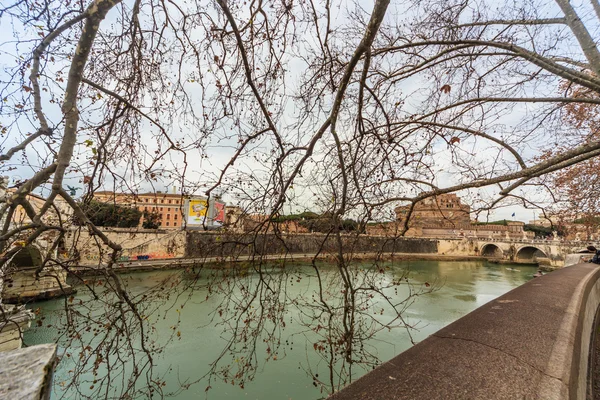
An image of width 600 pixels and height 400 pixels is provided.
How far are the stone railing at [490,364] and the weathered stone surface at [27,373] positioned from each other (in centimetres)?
96

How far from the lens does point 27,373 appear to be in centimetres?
66

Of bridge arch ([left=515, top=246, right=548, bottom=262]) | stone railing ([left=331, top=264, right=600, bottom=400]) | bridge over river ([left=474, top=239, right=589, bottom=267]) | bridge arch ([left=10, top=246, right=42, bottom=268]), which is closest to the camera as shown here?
stone railing ([left=331, top=264, right=600, bottom=400])

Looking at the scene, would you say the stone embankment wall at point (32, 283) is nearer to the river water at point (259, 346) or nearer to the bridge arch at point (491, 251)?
the river water at point (259, 346)

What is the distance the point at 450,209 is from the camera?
2.76 meters

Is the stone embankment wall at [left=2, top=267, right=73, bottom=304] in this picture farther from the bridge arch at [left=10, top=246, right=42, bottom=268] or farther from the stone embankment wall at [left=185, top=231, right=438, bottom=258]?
the stone embankment wall at [left=185, top=231, right=438, bottom=258]

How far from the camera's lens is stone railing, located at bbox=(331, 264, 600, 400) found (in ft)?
3.76

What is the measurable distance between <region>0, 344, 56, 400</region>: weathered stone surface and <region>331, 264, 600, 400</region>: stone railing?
96 centimetres

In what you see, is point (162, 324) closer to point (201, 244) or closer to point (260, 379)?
point (260, 379)

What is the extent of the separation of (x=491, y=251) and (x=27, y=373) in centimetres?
4916

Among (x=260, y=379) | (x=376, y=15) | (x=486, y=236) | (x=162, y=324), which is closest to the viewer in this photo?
(x=376, y=15)

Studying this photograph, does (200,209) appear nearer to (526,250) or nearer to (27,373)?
(27,373)

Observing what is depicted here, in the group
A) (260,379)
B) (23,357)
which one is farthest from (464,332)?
(260,379)

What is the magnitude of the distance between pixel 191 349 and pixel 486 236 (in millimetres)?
44494

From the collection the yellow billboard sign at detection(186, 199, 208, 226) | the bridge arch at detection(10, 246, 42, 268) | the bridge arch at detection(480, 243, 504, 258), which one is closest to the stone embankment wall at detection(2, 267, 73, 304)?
the bridge arch at detection(10, 246, 42, 268)
